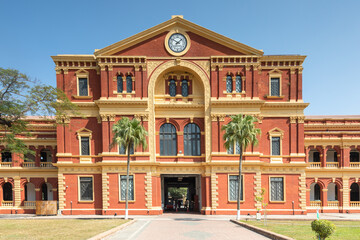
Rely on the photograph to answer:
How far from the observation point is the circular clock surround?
33.9m

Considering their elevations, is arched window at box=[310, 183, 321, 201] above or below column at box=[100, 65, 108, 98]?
below

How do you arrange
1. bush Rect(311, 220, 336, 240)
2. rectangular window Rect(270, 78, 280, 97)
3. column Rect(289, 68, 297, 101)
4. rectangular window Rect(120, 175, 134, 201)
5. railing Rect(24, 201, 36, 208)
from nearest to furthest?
bush Rect(311, 220, 336, 240) → rectangular window Rect(120, 175, 134, 201) → column Rect(289, 68, 297, 101) → rectangular window Rect(270, 78, 280, 97) → railing Rect(24, 201, 36, 208)

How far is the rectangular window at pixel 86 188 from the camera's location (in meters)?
33.2

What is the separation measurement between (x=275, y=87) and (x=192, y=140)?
11609 mm

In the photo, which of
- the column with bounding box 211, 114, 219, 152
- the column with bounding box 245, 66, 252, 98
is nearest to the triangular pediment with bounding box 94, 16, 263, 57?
the column with bounding box 245, 66, 252, 98

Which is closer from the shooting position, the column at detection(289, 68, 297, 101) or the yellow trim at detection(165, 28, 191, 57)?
the yellow trim at detection(165, 28, 191, 57)

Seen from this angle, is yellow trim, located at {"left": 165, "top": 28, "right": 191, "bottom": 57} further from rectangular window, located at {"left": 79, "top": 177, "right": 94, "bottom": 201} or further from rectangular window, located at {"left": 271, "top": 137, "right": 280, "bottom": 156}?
rectangular window, located at {"left": 79, "top": 177, "right": 94, "bottom": 201}

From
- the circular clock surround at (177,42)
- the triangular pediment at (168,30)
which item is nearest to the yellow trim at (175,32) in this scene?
the circular clock surround at (177,42)

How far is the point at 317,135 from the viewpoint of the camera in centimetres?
3731

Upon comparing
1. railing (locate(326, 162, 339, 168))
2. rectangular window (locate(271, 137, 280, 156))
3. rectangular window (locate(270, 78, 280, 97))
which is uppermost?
rectangular window (locate(270, 78, 280, 97))

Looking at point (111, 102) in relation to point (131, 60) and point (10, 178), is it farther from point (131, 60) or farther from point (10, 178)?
point (10, 178)

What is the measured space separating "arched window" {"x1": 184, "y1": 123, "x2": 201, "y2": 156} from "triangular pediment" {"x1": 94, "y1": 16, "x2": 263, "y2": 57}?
1009 cm

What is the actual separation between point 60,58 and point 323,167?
33918mm

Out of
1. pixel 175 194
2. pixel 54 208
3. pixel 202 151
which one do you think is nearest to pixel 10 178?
pixel 54 208
